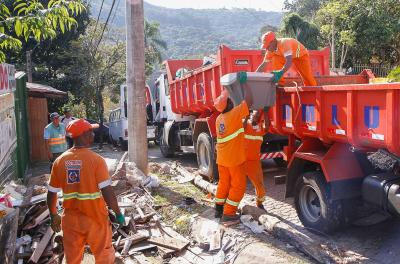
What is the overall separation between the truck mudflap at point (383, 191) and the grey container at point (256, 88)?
67.7 inches

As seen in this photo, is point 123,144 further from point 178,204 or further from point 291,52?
point 291,52

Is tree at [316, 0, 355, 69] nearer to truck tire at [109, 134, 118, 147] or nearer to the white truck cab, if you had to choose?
the white truck cab

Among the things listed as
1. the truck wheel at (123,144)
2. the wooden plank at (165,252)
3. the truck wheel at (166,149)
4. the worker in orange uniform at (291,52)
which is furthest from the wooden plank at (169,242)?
the truck wheel at (123,144)

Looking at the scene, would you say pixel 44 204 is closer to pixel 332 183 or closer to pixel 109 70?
pixel 332 183

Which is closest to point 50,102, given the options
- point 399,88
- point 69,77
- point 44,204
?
point 69,77

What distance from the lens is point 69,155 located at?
12.2 feet

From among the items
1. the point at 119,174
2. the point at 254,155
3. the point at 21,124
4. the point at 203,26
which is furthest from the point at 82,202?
the point at 203,26

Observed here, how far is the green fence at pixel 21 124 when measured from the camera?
29.7 ft

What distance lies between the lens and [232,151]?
18.1 ft

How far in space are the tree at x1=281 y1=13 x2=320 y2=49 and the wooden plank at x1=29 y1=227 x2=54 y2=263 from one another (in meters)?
22.5

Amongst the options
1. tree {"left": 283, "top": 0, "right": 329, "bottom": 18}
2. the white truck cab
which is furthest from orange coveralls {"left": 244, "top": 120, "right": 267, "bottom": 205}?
tree {"left": 283, "top": 0, "right": 329, "bottom": 18}

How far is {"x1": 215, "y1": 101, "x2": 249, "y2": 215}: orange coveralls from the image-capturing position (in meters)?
5.48

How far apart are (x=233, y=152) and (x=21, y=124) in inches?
256

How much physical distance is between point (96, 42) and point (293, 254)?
63.4 ft
